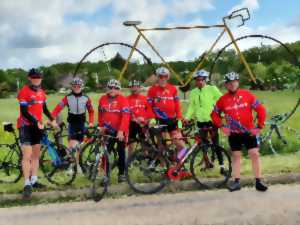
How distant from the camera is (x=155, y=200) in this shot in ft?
27.8

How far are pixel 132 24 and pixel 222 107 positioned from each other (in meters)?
4.27

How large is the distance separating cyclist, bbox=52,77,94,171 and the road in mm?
1845

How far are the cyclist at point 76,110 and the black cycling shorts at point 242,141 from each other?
2.67 metres

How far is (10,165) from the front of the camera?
1048 centimetres

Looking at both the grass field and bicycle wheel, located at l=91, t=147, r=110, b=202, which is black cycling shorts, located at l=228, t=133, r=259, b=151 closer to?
the grass field

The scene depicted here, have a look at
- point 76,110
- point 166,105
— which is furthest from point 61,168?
point 166,105

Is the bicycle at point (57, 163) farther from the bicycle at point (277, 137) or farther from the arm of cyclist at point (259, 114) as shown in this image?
the bicycle at point (277, 137)

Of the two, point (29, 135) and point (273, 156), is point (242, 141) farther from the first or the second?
point (29, 135)

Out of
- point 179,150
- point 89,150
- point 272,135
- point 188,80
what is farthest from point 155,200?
point 272,135

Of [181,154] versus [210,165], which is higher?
[181,154]

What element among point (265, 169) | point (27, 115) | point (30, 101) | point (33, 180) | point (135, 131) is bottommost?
point (265, 169)

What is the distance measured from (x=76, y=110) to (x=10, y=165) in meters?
1.85

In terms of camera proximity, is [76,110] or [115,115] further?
[76,110]

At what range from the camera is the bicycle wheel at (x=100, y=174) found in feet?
28.2
